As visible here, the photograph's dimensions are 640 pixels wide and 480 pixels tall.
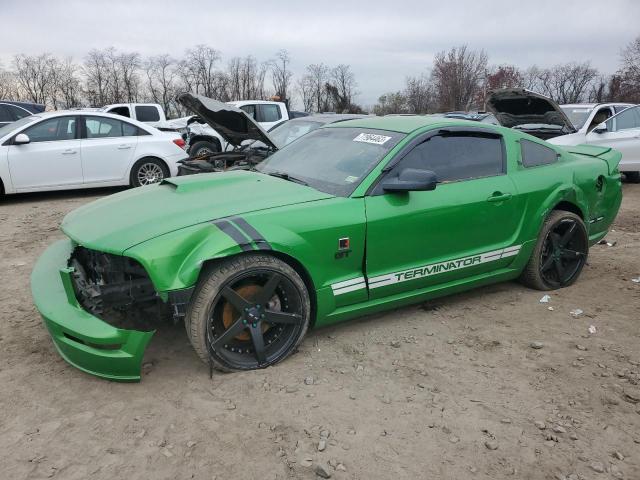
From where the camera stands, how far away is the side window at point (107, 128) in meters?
8.30

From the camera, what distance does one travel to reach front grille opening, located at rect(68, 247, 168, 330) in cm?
289

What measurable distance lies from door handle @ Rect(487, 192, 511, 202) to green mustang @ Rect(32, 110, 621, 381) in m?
0.02

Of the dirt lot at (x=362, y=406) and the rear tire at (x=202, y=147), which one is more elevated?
the rear tire at (x=202, y=147)

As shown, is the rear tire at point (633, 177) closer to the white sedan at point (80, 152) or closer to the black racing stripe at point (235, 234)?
the white sedan at point (80, 152)

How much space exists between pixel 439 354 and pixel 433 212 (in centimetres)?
95

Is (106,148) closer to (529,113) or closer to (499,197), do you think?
(499,197)

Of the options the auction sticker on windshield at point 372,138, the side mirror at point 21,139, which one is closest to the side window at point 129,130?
the side mirror at point 21,139

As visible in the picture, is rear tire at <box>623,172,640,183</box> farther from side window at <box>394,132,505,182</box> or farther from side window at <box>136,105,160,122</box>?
side window at <box>136,105,160,122</box>

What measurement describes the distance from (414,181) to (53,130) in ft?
22.6

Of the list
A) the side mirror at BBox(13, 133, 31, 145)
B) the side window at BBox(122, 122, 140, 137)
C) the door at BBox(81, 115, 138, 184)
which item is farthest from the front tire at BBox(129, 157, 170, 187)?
the side mirror at BBox(13, 133, 31, 145)

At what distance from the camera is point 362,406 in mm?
2750

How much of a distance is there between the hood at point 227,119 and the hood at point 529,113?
451 cm

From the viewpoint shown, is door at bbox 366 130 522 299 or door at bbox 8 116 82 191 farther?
door at bbox 8 116 82 191

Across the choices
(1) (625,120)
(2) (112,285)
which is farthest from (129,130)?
(1) (625,120)
